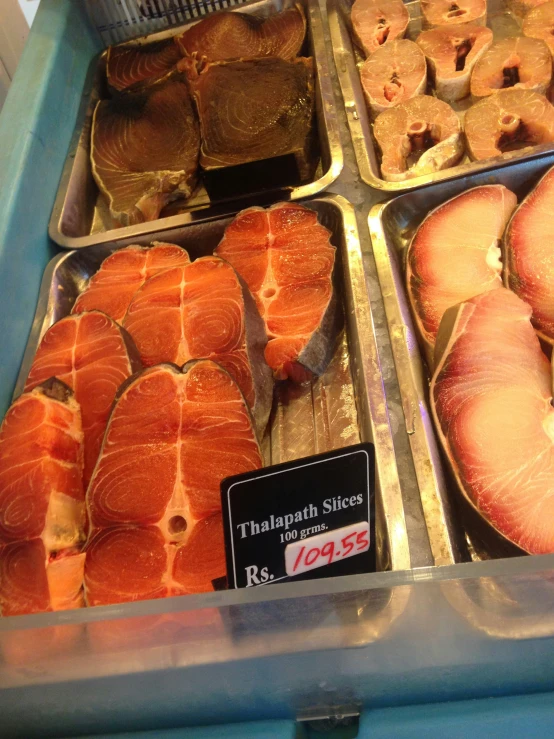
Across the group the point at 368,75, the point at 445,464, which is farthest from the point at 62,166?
the point at 445,464

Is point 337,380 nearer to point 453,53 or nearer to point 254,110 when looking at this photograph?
point 254,110

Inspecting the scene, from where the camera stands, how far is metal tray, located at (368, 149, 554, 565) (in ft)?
5.00

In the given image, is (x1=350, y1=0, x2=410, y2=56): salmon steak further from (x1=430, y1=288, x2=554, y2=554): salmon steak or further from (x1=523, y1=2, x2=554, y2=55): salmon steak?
(x1=430, y1=288, x2=554, y2=554): salmon steak

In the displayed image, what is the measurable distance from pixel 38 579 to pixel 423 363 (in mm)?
1275

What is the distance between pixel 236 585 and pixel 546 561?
1.92ft

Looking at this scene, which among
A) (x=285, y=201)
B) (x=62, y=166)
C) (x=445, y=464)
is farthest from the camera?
(x=62, y=166)

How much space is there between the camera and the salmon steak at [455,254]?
1966 millimetres

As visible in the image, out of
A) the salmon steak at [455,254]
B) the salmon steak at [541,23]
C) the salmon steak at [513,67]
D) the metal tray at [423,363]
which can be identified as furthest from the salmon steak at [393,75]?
the salmon steak at [455,254]

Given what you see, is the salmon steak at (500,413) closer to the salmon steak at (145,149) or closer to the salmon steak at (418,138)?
the salmon steak at (418,138)

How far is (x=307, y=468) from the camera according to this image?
114cm

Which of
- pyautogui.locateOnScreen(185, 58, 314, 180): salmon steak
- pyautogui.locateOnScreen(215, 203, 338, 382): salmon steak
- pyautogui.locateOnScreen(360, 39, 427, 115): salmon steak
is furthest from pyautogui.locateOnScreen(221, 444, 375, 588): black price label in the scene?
pyautogui.locateOnScreen(360, 39, 427, 115): salmon steak

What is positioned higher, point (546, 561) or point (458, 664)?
point (546, 561)

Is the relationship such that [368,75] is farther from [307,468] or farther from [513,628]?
[513,628]

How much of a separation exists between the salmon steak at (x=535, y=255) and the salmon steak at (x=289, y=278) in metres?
0.60
